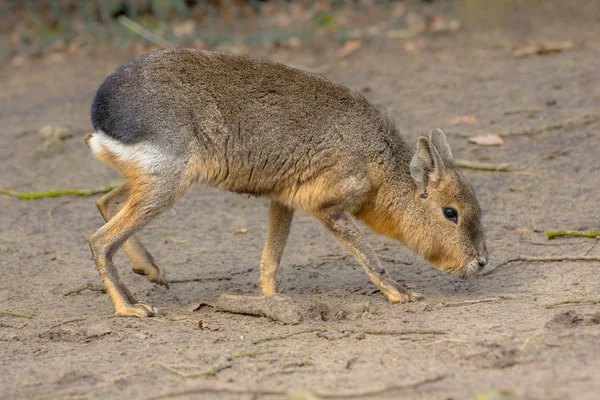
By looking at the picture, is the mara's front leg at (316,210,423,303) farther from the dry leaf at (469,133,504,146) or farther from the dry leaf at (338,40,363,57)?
the dry leaf at (338,40,363,57)

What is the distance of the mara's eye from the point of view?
543 centimetres

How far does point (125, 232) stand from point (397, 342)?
1.70 metres

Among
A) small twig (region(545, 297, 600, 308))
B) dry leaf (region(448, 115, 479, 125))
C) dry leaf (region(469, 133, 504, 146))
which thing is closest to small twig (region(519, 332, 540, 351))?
small twig (region(545, 297, 600, 308))

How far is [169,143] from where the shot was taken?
498cm

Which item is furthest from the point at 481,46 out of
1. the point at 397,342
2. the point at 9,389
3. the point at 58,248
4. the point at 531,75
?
the point at 9,389

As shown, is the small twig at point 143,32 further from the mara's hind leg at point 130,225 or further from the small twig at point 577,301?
the small twig at point 577,301

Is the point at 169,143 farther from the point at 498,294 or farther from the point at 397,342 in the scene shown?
the point at 498,294

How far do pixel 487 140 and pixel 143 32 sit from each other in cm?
509

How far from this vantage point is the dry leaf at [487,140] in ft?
24.4

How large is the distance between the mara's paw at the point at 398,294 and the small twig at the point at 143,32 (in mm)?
5942

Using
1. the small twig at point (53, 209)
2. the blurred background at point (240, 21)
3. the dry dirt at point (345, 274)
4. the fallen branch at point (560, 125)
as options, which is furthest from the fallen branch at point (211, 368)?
the blurred background at point (240, 21)

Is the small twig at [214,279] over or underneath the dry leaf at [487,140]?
underneath

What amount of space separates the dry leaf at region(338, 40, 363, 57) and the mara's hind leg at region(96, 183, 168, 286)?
16.2 feet

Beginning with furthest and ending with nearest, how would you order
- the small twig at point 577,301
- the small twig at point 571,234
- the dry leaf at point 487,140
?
the dry leaf at point 487,140 → the small twig at point 571,234 → the small twig at point 577,301
